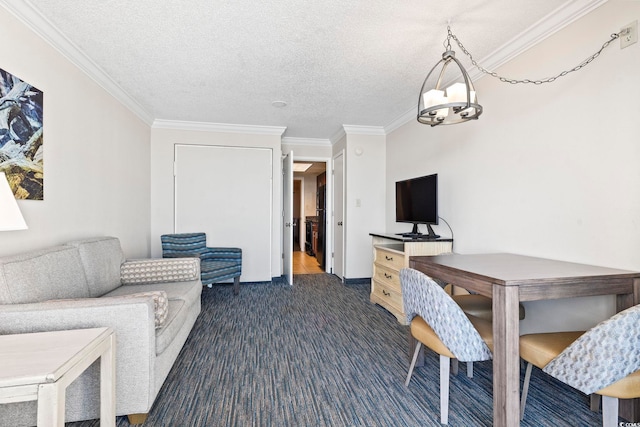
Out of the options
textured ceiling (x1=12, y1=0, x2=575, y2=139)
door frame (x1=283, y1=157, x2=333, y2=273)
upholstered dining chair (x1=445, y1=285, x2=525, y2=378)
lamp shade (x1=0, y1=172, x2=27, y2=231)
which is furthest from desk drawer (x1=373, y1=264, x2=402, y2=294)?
lamp shade (x1=0, y1=172, x2=27, y2=231)

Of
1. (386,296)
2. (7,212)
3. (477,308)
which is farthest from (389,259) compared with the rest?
(7,212)

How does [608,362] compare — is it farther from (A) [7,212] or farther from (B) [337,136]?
(B) [337,136]

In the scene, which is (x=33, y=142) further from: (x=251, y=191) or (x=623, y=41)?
(x=623, y=41)

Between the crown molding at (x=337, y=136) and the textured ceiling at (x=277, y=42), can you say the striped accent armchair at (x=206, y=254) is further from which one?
the crown molding at (x=337, y=136)

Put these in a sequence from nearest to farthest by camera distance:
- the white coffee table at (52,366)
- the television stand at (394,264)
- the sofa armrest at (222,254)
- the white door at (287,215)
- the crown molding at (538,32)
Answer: the white coffee table at (52,366) → the crown molding at (538,32) → the television stand at (394,264) → the sofa armrest at (222,254) → the white door at (287,215)

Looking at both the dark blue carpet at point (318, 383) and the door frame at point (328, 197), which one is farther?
the door frame at point (328, 197)

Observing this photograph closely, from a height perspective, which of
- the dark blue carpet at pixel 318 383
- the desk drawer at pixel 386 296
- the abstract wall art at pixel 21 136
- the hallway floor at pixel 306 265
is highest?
the abstract wall art at pixel 21 136

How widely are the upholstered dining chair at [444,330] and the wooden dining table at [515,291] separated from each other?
11cm

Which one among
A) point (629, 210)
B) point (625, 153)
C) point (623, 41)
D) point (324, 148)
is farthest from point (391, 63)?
point (324, 148)

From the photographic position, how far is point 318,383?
1998 millimetres

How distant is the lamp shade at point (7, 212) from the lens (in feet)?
4.05

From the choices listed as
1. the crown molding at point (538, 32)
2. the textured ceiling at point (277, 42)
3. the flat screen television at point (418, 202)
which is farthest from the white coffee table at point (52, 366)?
the crown molding at point (538, 32)

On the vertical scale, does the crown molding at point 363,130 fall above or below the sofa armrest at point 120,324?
above

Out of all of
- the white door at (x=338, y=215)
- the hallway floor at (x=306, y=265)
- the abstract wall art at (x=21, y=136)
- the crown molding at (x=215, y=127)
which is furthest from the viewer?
the hallway floor at (x=306, y=265)
